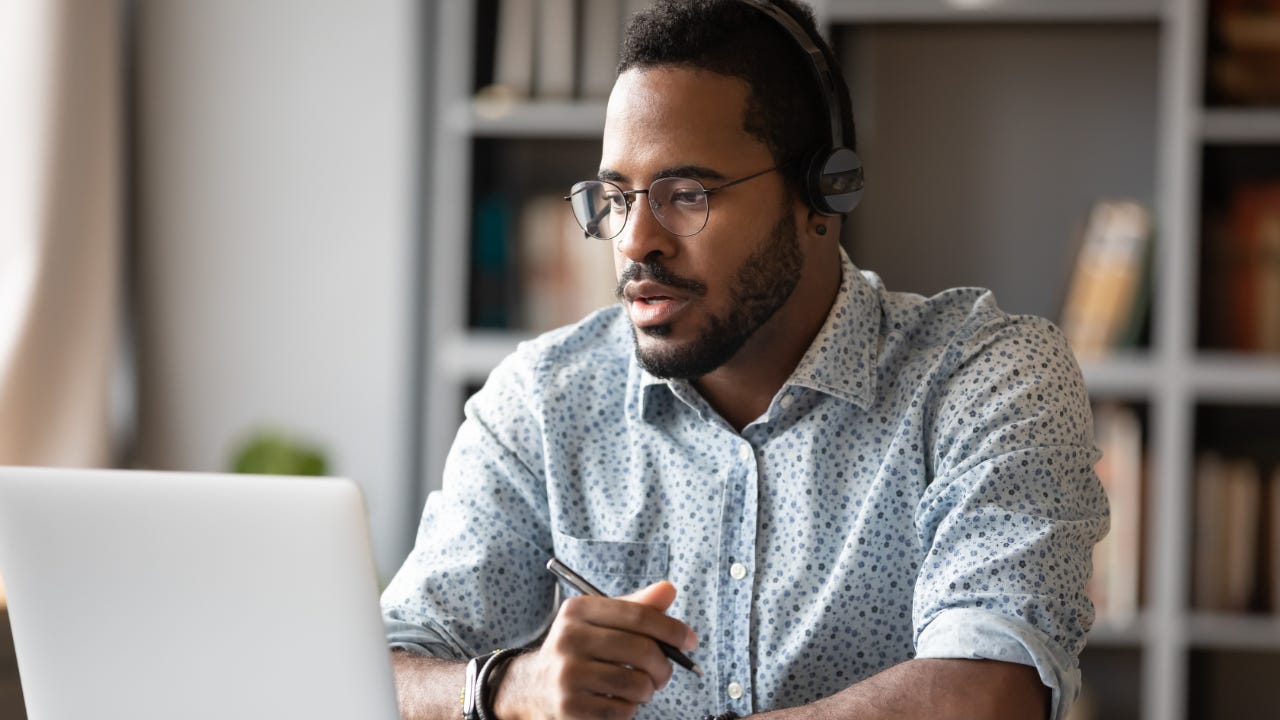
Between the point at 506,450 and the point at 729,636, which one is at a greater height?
the point at 506,450

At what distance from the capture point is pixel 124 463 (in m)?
2.79

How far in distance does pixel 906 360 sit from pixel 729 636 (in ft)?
1.07

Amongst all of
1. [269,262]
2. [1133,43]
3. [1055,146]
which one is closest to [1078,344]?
[1055,146]

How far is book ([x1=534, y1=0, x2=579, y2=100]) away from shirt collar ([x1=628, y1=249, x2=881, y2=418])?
1.30m

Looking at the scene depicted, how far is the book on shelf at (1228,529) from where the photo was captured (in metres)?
2.43

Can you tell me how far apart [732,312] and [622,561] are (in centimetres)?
28

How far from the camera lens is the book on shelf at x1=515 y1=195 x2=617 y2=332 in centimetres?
261

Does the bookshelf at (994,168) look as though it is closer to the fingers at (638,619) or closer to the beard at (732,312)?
the beard at (732,312)

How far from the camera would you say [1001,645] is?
1.07 metres

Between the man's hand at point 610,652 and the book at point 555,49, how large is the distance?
1.78 m

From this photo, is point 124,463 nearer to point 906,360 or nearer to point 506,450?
point 506,450

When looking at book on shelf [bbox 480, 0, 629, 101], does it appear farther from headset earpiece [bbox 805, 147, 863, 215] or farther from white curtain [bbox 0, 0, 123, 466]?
headset earpiece [bbox 805, 147, 863, 215]

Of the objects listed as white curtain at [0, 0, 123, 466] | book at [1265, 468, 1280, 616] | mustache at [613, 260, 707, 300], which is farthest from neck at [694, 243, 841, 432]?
white curtain at [0, 0, 123, 466]

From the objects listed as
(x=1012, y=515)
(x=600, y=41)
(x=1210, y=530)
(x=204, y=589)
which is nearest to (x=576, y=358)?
(x=1012, y=515)
